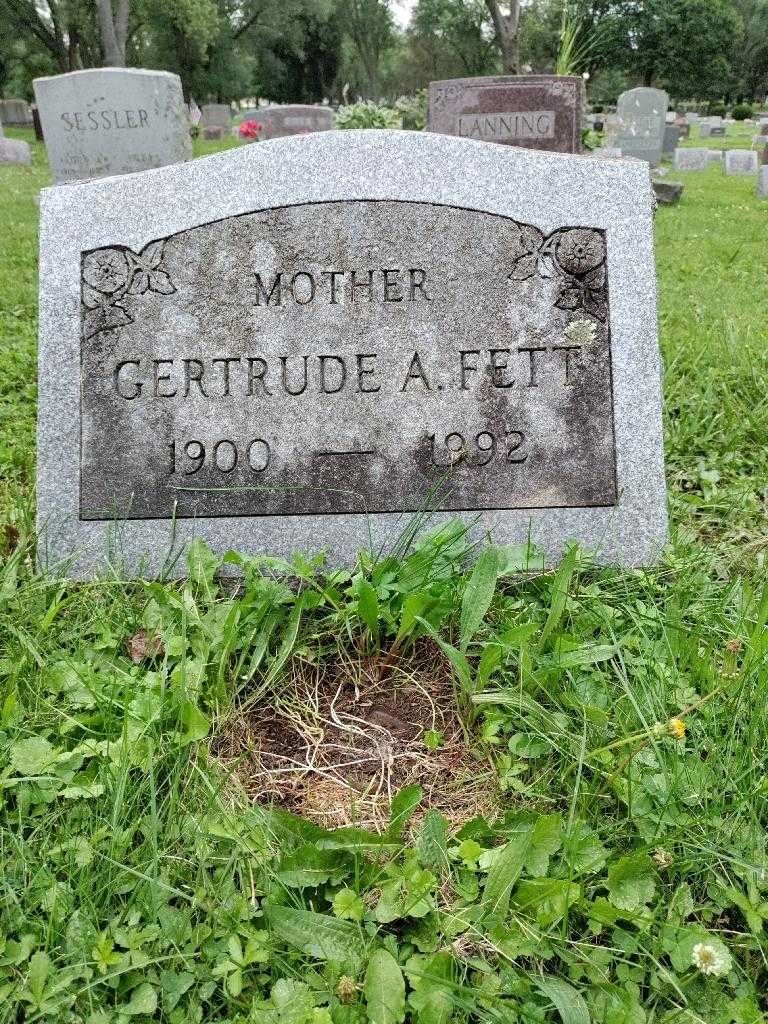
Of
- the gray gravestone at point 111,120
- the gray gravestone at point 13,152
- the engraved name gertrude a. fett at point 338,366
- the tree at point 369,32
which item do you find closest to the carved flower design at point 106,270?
the engraved name gertrude a. fett at point 338,366

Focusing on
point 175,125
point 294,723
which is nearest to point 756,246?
point 175,125

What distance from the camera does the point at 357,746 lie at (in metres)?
1.67

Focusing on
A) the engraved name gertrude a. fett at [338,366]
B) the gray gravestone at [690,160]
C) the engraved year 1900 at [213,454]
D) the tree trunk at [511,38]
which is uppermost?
the tree trunk at [511,38]

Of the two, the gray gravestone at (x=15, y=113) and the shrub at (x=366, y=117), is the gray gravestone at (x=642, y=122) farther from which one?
the gray gravestone at (x=15, y=113)

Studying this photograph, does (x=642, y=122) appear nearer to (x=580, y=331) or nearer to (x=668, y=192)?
(x=668, y=192)

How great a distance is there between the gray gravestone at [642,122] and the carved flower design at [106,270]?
488 inches

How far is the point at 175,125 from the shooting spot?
7570 millimetres

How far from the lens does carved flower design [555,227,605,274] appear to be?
6.82ft

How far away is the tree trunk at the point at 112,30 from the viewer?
1588 centimetres

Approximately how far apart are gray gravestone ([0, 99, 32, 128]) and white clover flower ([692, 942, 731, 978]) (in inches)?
1041

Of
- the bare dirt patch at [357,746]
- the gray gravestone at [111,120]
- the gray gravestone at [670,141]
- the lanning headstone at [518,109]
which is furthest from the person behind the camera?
the gray gravestone at [670,141]

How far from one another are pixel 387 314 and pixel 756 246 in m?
5.78

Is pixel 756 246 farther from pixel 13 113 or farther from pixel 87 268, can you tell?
pixel 13 113

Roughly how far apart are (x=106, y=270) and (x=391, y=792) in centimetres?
154
